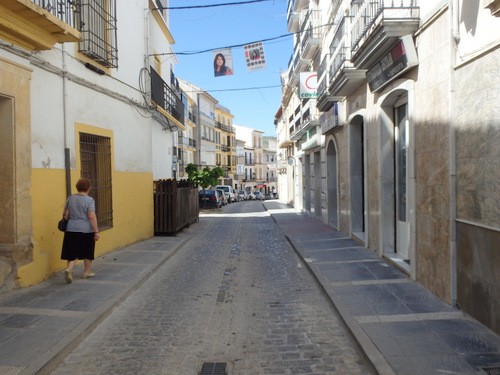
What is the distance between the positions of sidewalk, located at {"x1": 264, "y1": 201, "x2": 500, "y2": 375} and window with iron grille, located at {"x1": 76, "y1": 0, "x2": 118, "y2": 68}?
241 inches

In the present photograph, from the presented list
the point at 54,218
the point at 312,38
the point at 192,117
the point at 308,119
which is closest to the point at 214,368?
the point at 54,218

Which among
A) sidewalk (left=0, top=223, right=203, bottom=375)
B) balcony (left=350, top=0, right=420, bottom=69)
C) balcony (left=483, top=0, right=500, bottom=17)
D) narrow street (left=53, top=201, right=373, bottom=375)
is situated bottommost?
narrow street (left=53, top=201, right=373, bottom=375)

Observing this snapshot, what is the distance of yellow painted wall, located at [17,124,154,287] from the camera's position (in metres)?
6.41

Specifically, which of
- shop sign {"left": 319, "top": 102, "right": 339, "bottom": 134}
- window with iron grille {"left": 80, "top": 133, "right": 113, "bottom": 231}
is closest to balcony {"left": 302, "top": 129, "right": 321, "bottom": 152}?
shop sign {"left": 319, "top": 102, "right": 339, "bottom": 134}

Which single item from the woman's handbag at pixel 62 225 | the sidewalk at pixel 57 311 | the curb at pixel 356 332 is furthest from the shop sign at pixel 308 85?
the woman's handbag at pixel 62 225

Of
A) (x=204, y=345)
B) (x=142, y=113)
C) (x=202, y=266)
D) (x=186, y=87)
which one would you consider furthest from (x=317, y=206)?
(x=186, y=87)

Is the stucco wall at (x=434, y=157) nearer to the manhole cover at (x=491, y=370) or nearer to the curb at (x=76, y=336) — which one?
the manhole cover at (x=491, y=370)

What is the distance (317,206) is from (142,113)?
351 inches

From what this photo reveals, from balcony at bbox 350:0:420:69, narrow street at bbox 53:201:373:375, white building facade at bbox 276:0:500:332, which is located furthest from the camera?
balcony at bbox 350:0:420:69

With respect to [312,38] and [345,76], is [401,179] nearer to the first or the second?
[345,76]

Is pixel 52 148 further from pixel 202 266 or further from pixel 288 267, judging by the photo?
pixel 288 267

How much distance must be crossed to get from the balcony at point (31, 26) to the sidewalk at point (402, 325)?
5424mm

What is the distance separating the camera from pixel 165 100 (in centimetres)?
1427

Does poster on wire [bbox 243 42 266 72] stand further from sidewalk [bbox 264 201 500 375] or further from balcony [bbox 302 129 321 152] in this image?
sidewalk [bbox 264 201 500 375]
